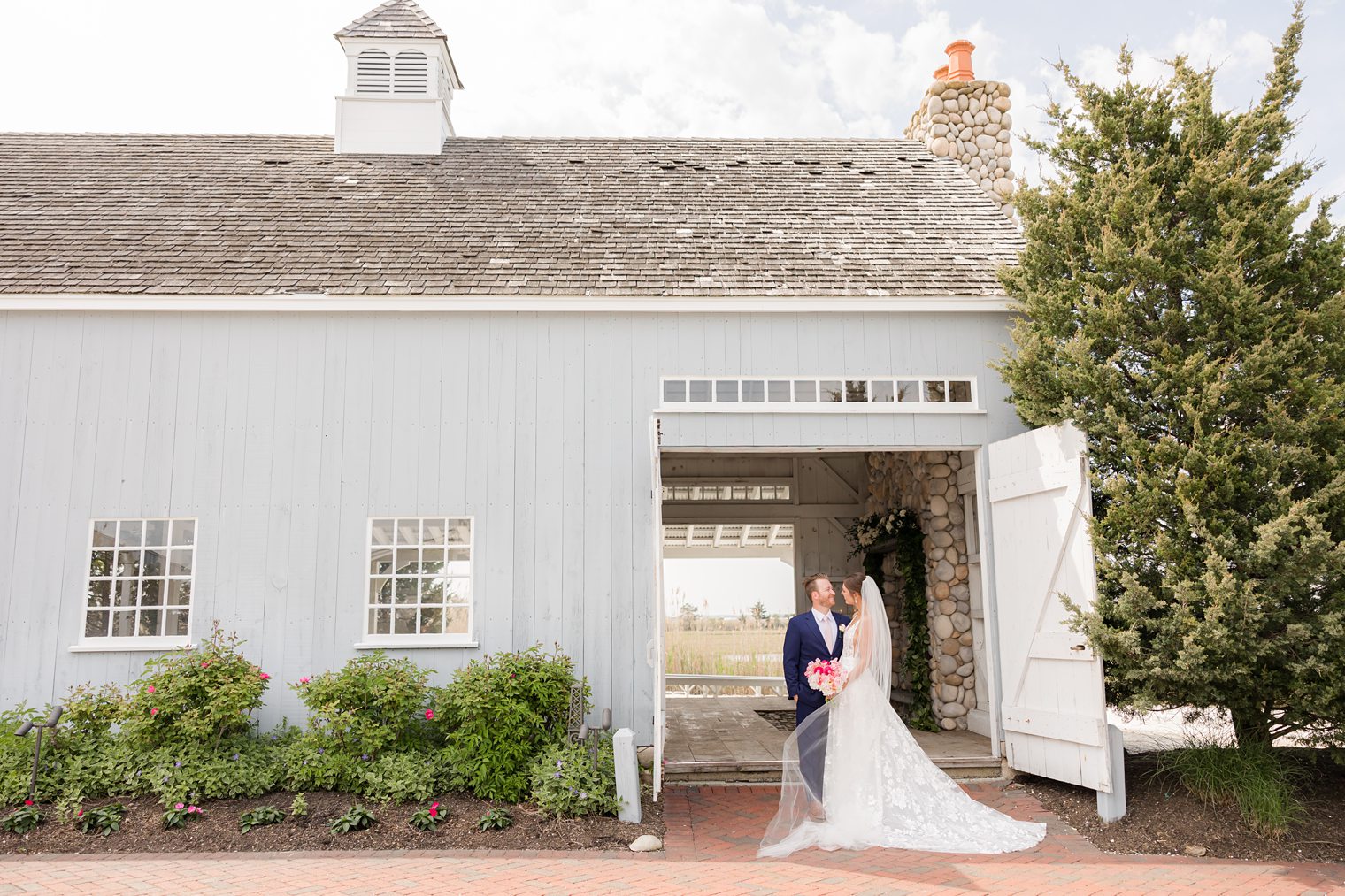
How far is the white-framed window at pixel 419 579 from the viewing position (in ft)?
28.6

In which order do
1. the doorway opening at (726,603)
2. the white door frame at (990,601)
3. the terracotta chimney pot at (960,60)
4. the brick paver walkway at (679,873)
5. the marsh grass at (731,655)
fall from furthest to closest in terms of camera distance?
1. the marsh grass at (731,655)
2. the doorway opening at (726,603)
3. the terracotta chimney pot at (960,60)
4. the white door frame at (990,601)
5. the brick paver walkway at (679,873)

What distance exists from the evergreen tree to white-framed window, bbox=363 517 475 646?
5.27m

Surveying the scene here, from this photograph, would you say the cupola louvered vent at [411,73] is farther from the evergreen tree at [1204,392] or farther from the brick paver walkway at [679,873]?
the brick paver walkway at [679,873]

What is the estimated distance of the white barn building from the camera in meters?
8.56

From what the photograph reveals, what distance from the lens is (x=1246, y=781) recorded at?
6.92 metres

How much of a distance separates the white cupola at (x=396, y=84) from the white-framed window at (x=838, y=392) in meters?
6.12

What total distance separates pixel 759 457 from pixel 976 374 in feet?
19.8

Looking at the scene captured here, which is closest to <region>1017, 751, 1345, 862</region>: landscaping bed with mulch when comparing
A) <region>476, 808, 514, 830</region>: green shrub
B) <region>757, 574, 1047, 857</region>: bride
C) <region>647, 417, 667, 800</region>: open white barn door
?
<region>757, 574, 1047, 857</region>: bride

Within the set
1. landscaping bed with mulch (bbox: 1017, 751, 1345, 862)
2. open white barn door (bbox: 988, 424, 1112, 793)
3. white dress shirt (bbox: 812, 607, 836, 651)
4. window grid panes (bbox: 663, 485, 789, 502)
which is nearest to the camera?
landscaping bed with mulch (bbox: 1017, 751, 1345, 862)

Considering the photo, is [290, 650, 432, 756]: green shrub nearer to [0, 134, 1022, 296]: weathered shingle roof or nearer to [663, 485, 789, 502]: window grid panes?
[0, 134, 1022, 296]: weathered shingle roof


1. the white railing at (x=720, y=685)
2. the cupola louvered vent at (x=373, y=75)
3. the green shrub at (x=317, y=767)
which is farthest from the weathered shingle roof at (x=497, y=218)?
the white railing at (x=720, y=685)

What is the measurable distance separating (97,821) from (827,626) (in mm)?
Result: 5821

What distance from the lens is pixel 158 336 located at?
29.8 feet

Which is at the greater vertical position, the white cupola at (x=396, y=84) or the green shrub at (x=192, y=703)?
the white cupola at (x=396, y=84)
